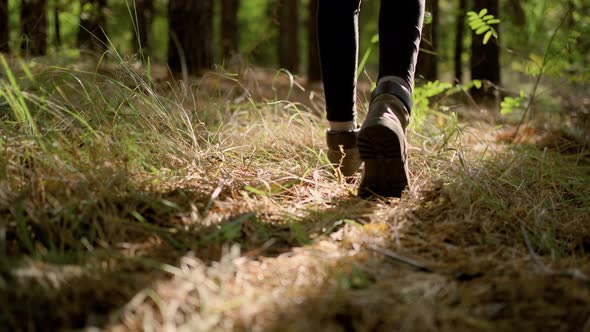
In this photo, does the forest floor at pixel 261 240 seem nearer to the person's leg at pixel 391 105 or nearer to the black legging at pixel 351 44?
the person's leg at pixel 391 105

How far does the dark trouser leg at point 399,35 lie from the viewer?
1521mm

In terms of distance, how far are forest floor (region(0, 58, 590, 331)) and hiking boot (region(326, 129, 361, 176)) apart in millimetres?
66

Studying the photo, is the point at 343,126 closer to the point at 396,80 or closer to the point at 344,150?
the point at 344,150

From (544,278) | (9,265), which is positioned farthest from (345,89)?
(9,265)

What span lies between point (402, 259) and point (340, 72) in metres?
0.77

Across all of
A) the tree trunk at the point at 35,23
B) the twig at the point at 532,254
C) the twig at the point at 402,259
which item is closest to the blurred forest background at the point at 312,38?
the tree trunk at the point at 35,23

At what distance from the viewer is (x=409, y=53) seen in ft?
5.08

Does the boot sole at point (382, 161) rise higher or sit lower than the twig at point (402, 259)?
higher

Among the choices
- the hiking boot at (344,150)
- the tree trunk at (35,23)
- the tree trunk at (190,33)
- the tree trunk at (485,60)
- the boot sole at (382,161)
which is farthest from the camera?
the tree trunk at (190,33)

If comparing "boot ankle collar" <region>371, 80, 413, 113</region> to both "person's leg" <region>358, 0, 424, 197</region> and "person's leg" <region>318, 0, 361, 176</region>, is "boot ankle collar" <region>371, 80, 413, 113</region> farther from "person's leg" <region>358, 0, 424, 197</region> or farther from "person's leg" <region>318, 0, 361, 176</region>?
"person's leg" <region>318, 0, 361, 176</region>

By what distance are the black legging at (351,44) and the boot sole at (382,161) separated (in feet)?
0.90

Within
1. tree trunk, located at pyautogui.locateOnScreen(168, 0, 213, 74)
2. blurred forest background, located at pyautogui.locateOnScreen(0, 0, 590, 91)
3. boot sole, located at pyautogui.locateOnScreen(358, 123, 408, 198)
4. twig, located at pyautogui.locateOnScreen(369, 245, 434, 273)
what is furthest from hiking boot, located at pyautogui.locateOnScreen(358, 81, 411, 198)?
tree trunk, located at pyautogui.locateOnScreen(168, 0, 213, 74)

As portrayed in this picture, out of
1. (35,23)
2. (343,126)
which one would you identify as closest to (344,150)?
(343,126)

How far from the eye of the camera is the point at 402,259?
1114 mm
